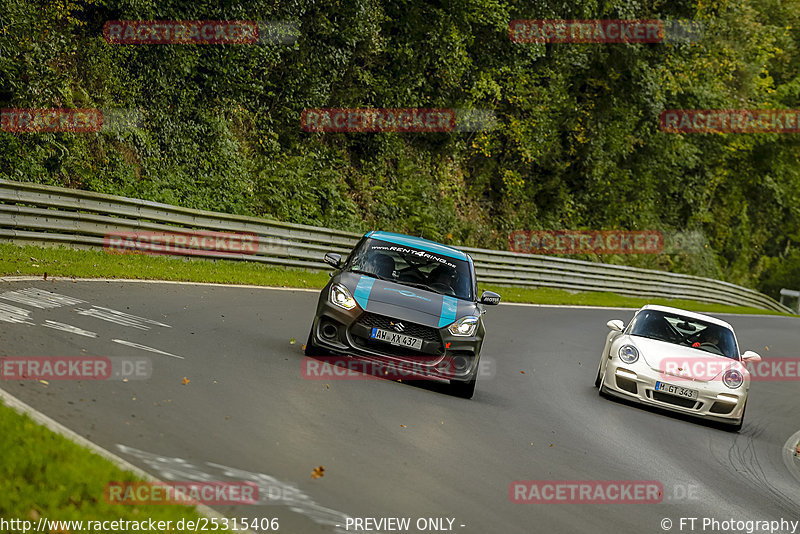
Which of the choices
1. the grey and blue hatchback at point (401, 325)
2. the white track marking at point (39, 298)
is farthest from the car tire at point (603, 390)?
the white track marking at point (39, 298)

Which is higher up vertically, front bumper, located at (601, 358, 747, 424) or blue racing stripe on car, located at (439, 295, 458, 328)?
blue racing stripe on car, located at (439, 295, 458, 328)

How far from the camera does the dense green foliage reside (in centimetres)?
2336

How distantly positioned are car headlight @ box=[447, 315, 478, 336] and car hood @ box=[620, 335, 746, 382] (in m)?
2.98

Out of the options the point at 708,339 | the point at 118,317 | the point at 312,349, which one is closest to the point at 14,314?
the point at 118,317

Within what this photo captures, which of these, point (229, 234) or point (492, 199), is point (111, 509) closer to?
point (229, 234)

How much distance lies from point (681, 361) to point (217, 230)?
12199 millimetres

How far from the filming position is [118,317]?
483 inches

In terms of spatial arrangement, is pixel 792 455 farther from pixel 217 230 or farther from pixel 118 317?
Answer: pixel 217 230

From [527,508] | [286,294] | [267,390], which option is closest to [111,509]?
[527,508]

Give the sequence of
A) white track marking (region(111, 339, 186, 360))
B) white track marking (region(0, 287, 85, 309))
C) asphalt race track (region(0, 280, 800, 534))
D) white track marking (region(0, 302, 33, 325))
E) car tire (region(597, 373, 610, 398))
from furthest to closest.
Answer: car tire (region(597, 373, 610, 398)) → white track marking (region(0, 287, 85, 309)) → white track marking (region(0, 302, 33, 325)) → white track marking (region(111, 339, 186, 360)) → asphalt race track (region(0, 280, 800, 534))

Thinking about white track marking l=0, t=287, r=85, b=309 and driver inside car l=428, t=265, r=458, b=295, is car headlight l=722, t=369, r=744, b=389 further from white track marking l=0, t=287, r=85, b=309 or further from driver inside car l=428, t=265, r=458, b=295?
white track marking l=0, t=287, r=85, b=309

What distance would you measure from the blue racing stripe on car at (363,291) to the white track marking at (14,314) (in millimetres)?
3652

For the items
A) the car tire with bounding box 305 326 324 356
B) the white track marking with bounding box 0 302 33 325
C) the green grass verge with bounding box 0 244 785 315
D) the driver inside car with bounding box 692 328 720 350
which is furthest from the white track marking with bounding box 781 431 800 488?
the green grass verge with bounding box 0 244 785 315

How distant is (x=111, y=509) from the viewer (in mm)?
5062
